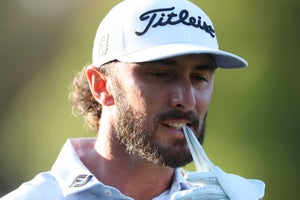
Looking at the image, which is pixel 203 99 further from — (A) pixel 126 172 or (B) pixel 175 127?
(A) pixel 126 172

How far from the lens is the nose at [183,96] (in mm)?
2293

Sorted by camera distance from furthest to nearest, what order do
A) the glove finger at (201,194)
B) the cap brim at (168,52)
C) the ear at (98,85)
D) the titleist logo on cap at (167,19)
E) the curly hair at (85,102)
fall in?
the curly hair at (85,102) → the ear at (98,85) → the titleist logo on cap at (167,19) → the cap brim at (168,52) → the glove finger at (201,194)

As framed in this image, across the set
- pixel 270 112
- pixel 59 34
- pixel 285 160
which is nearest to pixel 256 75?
pixel 270 112

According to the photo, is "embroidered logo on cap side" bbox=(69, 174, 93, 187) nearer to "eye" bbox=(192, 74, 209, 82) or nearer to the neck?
the neck

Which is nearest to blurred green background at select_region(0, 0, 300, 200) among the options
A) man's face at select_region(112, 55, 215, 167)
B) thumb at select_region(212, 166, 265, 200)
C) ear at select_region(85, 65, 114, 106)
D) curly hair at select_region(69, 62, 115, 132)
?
curly hair at select_region(69, 62, 115, 132)

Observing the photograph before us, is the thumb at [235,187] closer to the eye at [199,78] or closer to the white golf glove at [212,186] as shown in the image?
the white golf glove at [212,186]

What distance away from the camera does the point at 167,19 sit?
7.93 ft

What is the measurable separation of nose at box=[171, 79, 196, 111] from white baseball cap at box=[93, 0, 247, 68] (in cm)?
10

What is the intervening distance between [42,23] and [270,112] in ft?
9.24

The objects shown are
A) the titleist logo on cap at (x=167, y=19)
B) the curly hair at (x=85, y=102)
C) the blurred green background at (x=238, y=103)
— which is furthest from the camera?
the blurred green background at (x=238, y=103)

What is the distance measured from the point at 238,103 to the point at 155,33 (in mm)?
3257

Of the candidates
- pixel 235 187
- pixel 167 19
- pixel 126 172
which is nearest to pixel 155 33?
pixel 167 19

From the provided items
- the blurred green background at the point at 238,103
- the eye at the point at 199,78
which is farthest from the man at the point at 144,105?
the blurred green background at the point at 238,103

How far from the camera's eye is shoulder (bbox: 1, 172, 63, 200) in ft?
7.55
